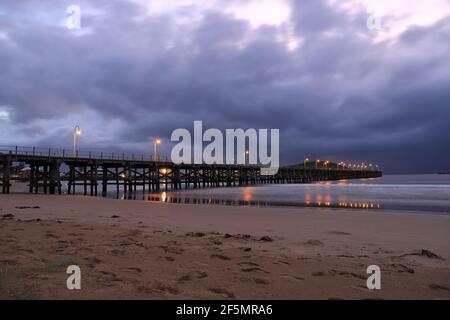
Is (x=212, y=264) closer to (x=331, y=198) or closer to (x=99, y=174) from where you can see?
(x=331, y=198)

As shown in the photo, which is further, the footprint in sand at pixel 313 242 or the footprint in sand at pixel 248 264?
the footprint in sand at pixel 313 242

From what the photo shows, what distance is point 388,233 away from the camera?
947cm

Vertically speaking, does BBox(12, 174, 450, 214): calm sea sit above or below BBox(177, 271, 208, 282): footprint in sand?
below

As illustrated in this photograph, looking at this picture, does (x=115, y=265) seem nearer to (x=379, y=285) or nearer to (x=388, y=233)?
(x=379, y=285)

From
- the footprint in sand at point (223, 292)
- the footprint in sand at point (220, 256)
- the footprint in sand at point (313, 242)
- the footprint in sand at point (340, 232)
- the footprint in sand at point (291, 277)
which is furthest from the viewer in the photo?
the footprint in sand at point (340, 232)

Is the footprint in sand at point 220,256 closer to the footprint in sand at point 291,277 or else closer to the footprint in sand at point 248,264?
the footprint in sand at point 248,264

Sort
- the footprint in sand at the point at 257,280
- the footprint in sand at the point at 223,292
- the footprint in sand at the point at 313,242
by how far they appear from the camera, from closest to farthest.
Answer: the footprint in sand at the point at 223,292, the footprint in sand at the point at 257,280, the footprint in sand at the point at 313,242

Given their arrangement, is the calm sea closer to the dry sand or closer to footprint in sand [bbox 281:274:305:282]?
the dry sand

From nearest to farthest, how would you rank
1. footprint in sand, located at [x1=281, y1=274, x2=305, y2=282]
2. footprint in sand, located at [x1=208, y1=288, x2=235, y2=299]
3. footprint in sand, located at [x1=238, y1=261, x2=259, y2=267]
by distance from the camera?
1. footprint in sand, located at [x1=208, y1=288, x2=235, y2=299]
2. footprint in sand, located at [x1=281, y1=274, x2=305, y2=282]
3. footprint in sand, located at [x1=238, y1=261, x2=259, y2=267]

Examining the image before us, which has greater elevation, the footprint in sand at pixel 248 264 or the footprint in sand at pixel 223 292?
the footprint in sand at pixel 223 292

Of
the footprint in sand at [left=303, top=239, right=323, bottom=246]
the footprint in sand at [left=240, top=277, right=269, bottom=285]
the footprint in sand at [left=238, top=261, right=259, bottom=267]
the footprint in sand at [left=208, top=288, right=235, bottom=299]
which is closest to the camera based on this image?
the footprint in sand at [left=208, top=288, right=235, bottom=299]

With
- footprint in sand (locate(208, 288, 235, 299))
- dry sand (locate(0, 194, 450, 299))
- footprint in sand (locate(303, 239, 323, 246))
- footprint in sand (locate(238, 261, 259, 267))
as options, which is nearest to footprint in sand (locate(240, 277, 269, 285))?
dry sand (locate(0, 194, 450, 299))

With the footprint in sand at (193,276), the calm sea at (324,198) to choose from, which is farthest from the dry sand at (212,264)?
the calm sea at (324,198)
